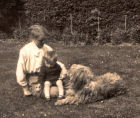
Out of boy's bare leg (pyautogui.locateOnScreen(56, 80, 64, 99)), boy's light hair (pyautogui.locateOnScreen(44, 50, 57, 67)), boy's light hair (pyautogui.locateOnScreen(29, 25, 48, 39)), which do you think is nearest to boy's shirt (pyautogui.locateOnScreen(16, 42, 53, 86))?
boy's light hair (pyautogui.locateOnScreen(44, 50, 57, 67))

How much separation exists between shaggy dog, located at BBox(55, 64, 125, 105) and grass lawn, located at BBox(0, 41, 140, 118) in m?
0.14

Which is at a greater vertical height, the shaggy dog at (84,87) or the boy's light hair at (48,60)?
the boy's light hair at (48,60)

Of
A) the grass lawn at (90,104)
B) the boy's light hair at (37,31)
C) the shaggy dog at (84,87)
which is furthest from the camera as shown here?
the shaggy dog at (84,87)

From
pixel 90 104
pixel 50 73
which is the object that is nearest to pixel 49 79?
pixel 50 73

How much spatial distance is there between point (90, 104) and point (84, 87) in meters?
0.38

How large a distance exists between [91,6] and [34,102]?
9.18m

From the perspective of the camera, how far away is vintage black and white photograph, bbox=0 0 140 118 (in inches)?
287

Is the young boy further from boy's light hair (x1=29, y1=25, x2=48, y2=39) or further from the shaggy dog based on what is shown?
boy's light hair (x1=29, y1=25, x2=48, y2=39)

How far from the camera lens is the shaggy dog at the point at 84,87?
24.3 feet

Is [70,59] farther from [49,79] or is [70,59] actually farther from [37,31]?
[37,31]

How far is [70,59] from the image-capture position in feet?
37.2

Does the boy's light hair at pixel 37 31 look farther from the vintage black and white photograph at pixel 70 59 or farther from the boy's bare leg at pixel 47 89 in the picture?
the boy's bare leg at pixel 47 89

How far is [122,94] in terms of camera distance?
7934mm

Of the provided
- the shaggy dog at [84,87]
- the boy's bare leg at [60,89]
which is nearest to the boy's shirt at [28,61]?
the boy's bare leg at [60,89]
